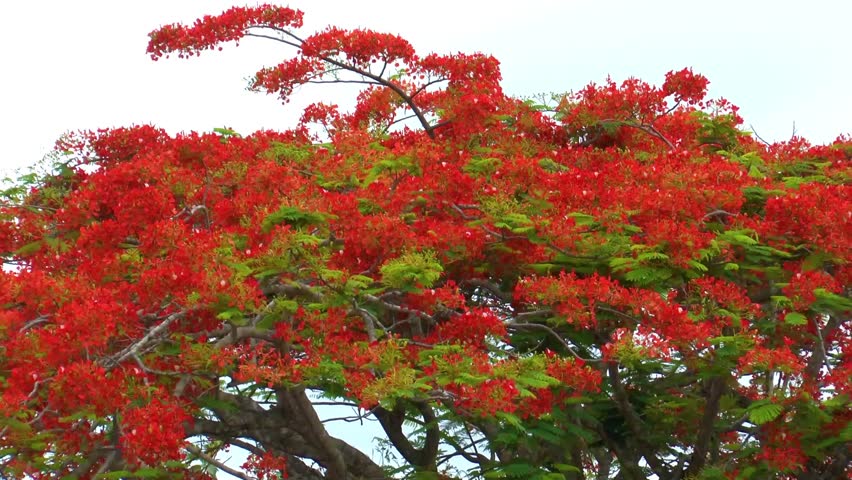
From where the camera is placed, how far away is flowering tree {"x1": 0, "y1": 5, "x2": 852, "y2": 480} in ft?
28.6

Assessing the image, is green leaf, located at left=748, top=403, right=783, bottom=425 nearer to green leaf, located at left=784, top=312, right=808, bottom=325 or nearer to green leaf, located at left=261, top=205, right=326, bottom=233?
green leaf, located at left=784, top=312, right=808, bottom=325

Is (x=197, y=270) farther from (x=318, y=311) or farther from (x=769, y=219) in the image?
(x=769, y=219)

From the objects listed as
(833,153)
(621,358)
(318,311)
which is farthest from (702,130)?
(318,311)

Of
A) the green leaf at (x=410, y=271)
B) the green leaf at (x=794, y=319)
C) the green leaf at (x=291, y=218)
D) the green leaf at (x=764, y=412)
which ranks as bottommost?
the green leaf at (x=764, y=412)

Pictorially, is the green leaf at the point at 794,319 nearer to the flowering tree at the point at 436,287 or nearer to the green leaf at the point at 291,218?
the flowering tree at the point at 436,287

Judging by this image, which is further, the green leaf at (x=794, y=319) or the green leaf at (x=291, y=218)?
the green leaf at (x=794, y=319)

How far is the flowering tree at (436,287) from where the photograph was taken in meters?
8.73

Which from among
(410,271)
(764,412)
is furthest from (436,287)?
(764,412)

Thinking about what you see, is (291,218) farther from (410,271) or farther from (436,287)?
(436,287)

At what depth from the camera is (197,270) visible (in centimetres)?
877

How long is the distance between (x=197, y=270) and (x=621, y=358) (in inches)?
146

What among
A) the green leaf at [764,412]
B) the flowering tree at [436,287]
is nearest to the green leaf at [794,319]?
the flowering tree at [436,287]

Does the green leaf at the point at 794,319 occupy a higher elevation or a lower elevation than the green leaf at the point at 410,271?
lower

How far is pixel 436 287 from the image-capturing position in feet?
36.0
